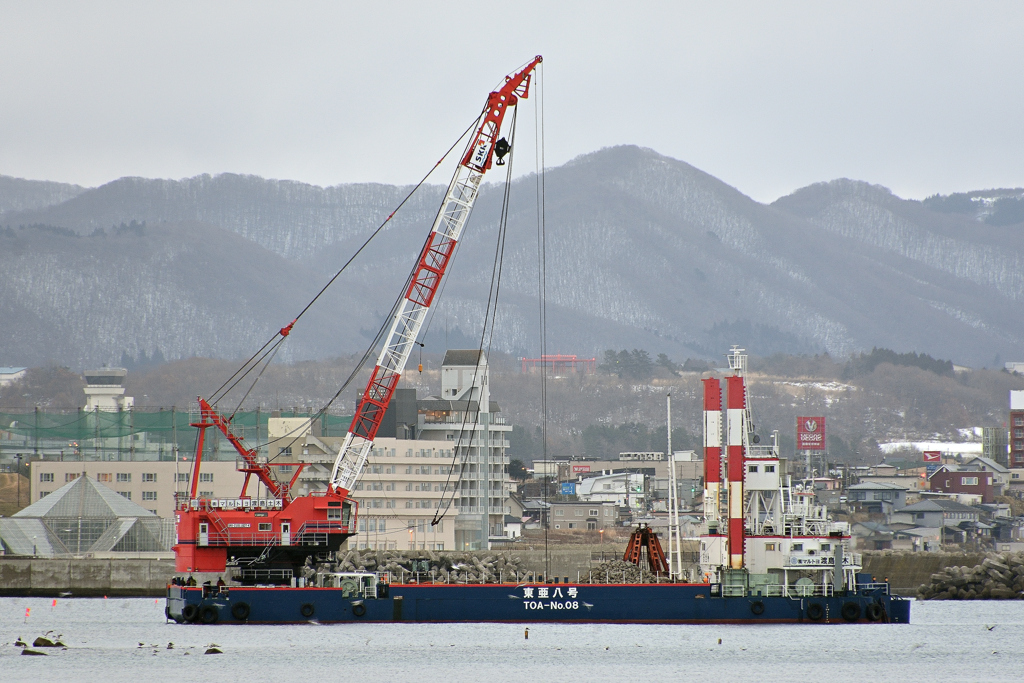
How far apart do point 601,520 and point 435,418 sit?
73.3 feet

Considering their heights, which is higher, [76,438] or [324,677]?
[76,438]

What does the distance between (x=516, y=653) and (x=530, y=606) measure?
5.98m

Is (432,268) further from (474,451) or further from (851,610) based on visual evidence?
(474,451)

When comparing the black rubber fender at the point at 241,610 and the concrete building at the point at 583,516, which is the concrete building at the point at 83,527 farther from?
the concrete building at the point at 583,516

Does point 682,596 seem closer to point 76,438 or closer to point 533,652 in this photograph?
point 533,652

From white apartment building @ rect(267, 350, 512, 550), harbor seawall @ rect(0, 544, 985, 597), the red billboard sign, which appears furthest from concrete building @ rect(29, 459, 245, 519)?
the red billboard sign

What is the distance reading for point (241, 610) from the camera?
61000 mm

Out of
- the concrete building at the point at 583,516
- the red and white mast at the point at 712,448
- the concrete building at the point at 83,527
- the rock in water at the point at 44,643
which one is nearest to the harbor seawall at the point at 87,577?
the concrete building at the point at 83,527

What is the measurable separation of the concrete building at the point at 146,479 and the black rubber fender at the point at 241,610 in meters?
43.9

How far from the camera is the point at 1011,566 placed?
91875 millimetres

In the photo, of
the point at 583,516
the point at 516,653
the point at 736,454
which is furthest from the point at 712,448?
the point at 583,516

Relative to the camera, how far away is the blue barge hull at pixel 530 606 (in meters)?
59.8

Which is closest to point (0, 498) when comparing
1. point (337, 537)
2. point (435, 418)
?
point (435, 418)

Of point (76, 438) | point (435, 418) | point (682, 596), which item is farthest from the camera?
point (76, 438)
